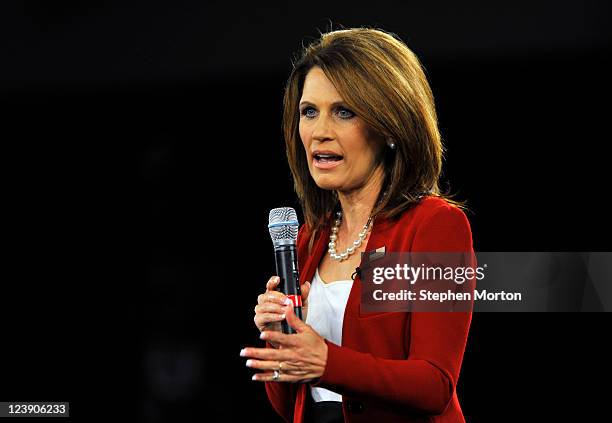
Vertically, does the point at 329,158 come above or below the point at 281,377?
above

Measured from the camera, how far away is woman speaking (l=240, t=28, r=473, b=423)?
1.41 m

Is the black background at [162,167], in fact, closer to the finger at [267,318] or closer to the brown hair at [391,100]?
the brown hair at [391,100]

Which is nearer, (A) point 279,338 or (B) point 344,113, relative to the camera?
(A) point 279,338

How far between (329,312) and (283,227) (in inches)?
10.3

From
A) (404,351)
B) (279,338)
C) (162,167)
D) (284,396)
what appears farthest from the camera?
(162,167)

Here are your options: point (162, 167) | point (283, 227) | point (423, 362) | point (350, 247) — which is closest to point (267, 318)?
point (283, 227)

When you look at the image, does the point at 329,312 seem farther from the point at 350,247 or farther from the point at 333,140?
the point at 333,140

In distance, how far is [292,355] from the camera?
52.1 inches

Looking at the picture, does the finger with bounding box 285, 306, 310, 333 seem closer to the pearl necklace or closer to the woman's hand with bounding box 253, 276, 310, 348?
the woman's hand with bounding box 253, 276, 310, 348

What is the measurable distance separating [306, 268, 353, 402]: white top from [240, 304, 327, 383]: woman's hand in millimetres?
293

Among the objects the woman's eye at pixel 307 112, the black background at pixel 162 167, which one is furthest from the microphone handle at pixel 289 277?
A: the black background at pixel 162 167

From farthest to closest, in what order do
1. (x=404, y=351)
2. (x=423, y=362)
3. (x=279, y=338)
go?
(x=404, y=351) < (x=423, y=362) < (x=279, y=338)

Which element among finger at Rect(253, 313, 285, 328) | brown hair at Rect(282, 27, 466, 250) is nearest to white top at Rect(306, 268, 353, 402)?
brown hair at Rect(282, 27, 466, 250)

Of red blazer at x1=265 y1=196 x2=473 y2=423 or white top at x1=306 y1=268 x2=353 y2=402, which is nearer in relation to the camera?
red blazer at x1=265 y1=196 x2=473 y2=423
